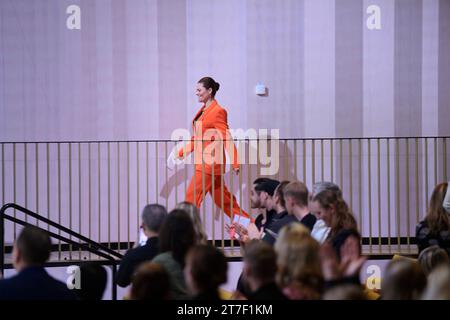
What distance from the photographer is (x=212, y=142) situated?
714 cm

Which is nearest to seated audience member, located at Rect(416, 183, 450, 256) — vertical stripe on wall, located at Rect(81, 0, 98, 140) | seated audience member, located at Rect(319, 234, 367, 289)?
seated audience member, located at Rect(319, 234, 367, 289)

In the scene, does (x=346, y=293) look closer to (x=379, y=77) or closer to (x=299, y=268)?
(x=299, y=268)

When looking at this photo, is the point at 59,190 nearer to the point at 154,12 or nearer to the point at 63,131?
Answer: the point at 63,131

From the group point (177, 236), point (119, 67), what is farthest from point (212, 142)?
point (177, 236)

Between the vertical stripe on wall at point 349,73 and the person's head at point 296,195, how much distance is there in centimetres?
318

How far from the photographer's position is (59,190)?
741 cm

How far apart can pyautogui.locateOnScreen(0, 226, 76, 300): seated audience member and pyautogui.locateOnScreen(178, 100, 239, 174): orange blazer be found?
3.73 m

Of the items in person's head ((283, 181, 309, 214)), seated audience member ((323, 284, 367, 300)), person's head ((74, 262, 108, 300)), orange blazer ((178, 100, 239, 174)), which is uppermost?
orange blazer ((178, 100, 239, 174))

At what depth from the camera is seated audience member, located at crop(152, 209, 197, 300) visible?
3.67 metres

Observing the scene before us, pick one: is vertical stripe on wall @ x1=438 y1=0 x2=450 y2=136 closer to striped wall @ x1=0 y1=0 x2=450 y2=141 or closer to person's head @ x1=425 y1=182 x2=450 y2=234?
striped wall @ x1=0 y1=0 x2=450 y2=141

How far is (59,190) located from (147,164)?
39.0 inches

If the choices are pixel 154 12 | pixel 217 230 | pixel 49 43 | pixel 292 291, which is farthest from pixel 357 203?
pixel 292 291

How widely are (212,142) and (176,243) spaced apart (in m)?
3.41

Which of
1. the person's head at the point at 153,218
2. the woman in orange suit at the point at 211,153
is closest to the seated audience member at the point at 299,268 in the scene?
the person's head at the point at 153,218
